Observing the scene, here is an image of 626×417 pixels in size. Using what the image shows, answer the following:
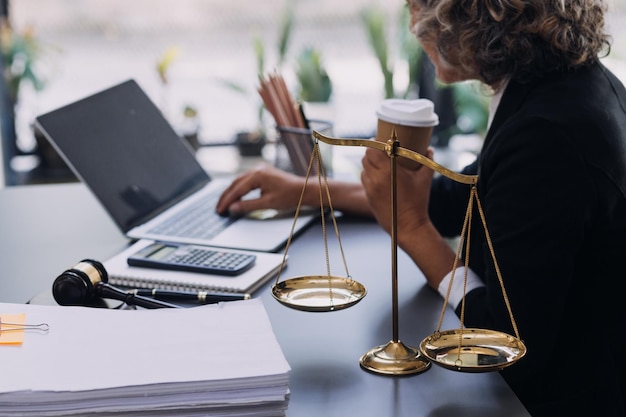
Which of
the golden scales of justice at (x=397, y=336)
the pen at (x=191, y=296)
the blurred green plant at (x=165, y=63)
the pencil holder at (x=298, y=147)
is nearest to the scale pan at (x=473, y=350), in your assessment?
the golden scales of justice at (x=397, y=336)

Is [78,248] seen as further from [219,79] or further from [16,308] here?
[219,79]

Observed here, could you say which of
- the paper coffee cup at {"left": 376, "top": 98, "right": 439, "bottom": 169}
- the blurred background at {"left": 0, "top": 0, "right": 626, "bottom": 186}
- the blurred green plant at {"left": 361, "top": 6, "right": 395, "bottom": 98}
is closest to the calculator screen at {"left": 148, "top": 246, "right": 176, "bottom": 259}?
the paper coffee cup at {"left": 376, "top": 98, "right": 439, "bottom": 169}

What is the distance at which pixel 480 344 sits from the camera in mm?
872

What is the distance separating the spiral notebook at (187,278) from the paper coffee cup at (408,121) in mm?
254

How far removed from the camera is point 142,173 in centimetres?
150

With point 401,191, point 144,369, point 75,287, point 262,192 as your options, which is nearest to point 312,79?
point 262,192

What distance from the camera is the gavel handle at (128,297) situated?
3.29 feet

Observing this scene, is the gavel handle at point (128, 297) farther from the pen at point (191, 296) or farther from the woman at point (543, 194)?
the woman at point (543, 194)

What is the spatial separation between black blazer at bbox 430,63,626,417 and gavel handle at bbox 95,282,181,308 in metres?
0.41

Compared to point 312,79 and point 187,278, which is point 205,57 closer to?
point 312,79

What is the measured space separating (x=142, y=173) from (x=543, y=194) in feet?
2.44

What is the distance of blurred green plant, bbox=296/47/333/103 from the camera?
2.67 m

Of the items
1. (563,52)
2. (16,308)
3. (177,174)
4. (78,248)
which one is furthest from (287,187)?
(16,308)

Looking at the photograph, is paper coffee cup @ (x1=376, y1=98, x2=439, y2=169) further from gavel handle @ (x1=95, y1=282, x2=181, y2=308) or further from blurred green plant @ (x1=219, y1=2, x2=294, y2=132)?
blurred green plant @ (x1=219, y1=2, x2=294, y2=132)
